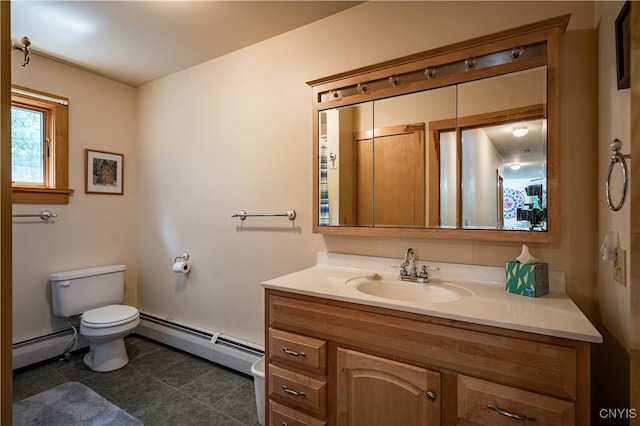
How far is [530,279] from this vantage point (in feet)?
4.08

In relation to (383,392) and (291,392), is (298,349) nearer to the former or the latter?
(291,392)

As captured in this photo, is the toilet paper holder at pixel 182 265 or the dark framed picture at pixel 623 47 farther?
the toilet paper holder at pixel 182 265

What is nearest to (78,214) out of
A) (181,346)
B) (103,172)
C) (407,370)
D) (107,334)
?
(103,172)

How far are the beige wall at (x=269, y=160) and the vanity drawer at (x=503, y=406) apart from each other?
59 cm

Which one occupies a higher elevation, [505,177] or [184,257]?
[505,177]

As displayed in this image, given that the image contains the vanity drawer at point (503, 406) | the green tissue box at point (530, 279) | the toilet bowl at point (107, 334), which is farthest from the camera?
the toilet bowl at point (107, 334)

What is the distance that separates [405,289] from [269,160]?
126 centimetres

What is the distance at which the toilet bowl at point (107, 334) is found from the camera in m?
2.19

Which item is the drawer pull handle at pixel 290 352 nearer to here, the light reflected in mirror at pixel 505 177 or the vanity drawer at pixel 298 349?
the vanity drawer at pixel 298 349

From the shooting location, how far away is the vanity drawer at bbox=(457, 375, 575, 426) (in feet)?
2.95

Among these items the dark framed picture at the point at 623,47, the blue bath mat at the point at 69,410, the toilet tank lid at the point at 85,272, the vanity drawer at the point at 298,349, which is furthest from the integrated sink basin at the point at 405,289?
the toilet tank lid at the point at 85,272

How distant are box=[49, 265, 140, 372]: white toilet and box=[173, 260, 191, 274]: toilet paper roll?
1.40ft

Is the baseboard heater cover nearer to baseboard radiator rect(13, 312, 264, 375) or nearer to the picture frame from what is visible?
baseboard radiator rect(13, 312, 264, 375)

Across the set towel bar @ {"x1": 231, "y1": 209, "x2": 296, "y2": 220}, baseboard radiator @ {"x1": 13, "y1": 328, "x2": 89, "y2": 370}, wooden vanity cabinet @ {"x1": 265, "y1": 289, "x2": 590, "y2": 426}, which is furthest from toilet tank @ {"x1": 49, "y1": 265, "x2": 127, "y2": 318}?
wooden vanity cabinet @ {"x1": 265, "y1": 289, "x2": 590, "y2": 426}
